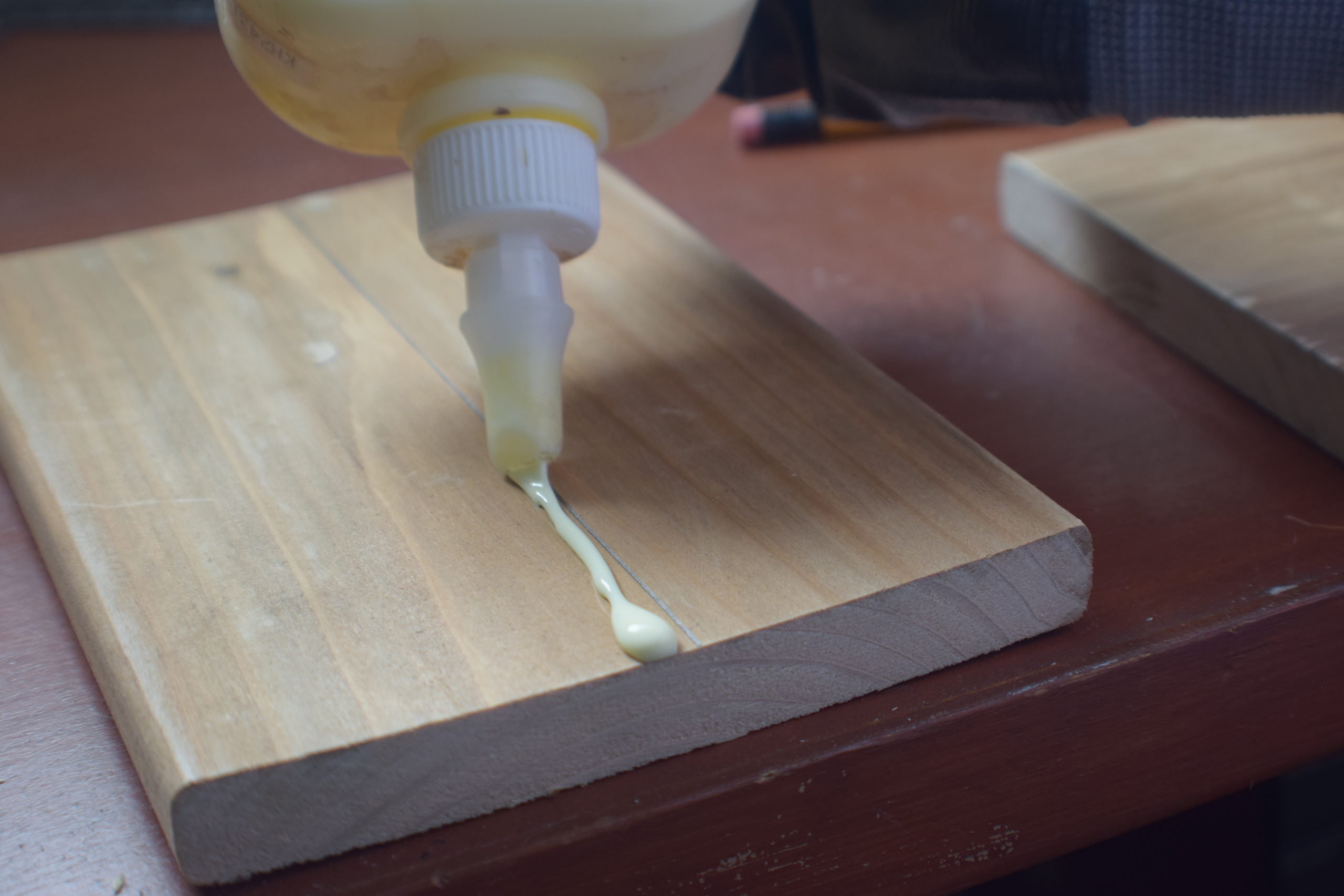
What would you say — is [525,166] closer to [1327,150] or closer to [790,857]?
[790,857]

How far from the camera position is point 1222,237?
17.9 inches

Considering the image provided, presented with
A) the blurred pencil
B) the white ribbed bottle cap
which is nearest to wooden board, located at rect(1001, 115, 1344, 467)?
the blurred pencil

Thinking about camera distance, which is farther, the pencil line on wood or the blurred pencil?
the blurred pencil

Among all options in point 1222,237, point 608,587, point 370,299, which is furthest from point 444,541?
point 1222,237

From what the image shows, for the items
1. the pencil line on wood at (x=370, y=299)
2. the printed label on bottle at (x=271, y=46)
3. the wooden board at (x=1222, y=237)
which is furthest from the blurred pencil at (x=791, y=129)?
the printed label on bottle at (x=271, y=46)

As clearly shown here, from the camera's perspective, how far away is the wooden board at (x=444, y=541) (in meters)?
0.26

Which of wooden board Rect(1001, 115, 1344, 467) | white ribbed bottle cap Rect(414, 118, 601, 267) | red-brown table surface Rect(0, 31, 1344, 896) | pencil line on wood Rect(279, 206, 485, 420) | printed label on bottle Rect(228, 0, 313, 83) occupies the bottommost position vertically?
red-brown table surface Rect(0, 31, 1344, 896)

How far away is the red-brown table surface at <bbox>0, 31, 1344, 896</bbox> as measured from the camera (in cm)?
27

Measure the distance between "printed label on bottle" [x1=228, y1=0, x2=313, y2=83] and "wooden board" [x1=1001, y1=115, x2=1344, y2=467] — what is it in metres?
0.30

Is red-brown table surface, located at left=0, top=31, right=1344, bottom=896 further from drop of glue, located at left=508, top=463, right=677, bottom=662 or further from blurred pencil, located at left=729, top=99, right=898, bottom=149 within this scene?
blurred pencil, located at left=729, top=99, right=898, bottom=149

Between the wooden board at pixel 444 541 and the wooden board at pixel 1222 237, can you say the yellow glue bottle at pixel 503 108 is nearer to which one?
the wooden board at pixel 444 541

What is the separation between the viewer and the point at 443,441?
1.19ft

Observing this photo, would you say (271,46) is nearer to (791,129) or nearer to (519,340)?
(519,340)

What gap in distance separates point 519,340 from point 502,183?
0.04 m
